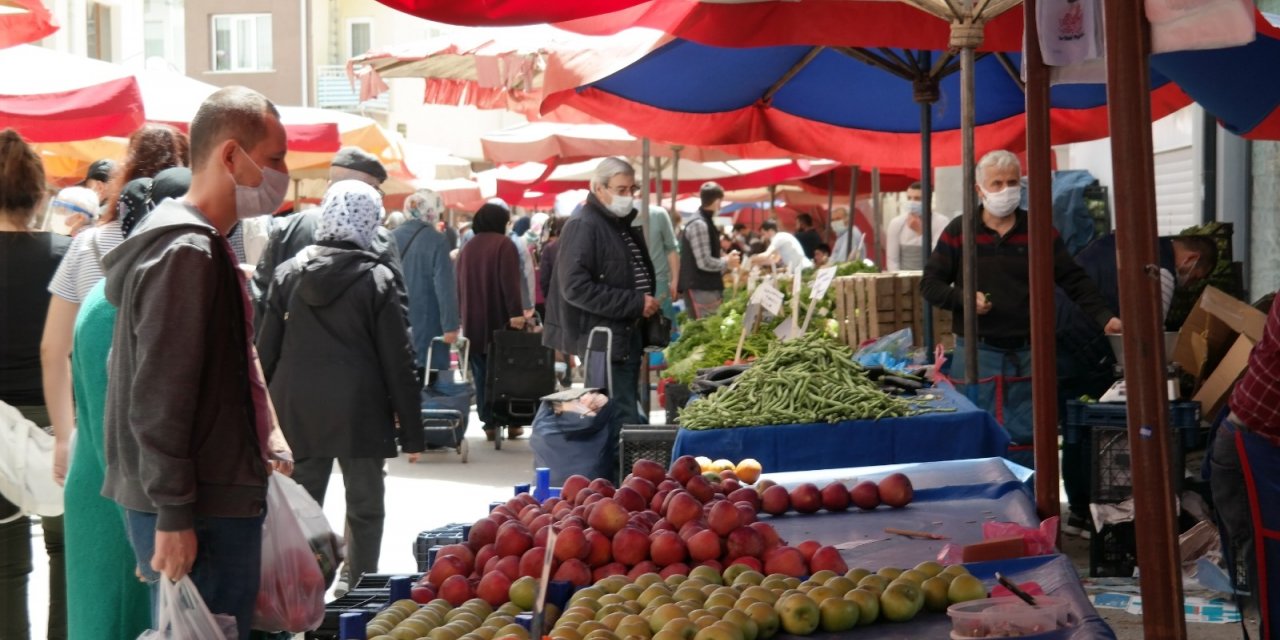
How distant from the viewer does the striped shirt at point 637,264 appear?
31.9 ft

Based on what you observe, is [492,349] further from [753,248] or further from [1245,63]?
[753,248]

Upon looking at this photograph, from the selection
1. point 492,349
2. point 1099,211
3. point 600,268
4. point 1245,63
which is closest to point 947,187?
point 1099,211

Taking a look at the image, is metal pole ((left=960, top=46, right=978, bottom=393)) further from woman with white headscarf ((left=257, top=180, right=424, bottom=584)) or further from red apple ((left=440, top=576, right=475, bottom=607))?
red apple ((left=440, top=576, right=475, bottom=607))

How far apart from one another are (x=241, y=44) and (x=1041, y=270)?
49295 mm

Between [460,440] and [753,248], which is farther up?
[753,248]

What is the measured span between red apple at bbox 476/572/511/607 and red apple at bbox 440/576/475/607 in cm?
3

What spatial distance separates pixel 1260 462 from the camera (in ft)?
15.7

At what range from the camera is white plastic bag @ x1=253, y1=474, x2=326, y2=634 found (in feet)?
13.5

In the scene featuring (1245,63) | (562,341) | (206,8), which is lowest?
(562,341)

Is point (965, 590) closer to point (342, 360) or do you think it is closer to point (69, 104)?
point (342, 360)

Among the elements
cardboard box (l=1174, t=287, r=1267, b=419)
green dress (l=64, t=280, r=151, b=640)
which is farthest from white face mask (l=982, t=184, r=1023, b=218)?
green dress (l=64, t=280, r=151, b=640)

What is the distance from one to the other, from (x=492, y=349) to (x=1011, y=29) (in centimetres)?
658

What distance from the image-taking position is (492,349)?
12.6 metres

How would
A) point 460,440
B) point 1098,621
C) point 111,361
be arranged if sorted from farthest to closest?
point 460,440, point 111,361, point 1098,621
